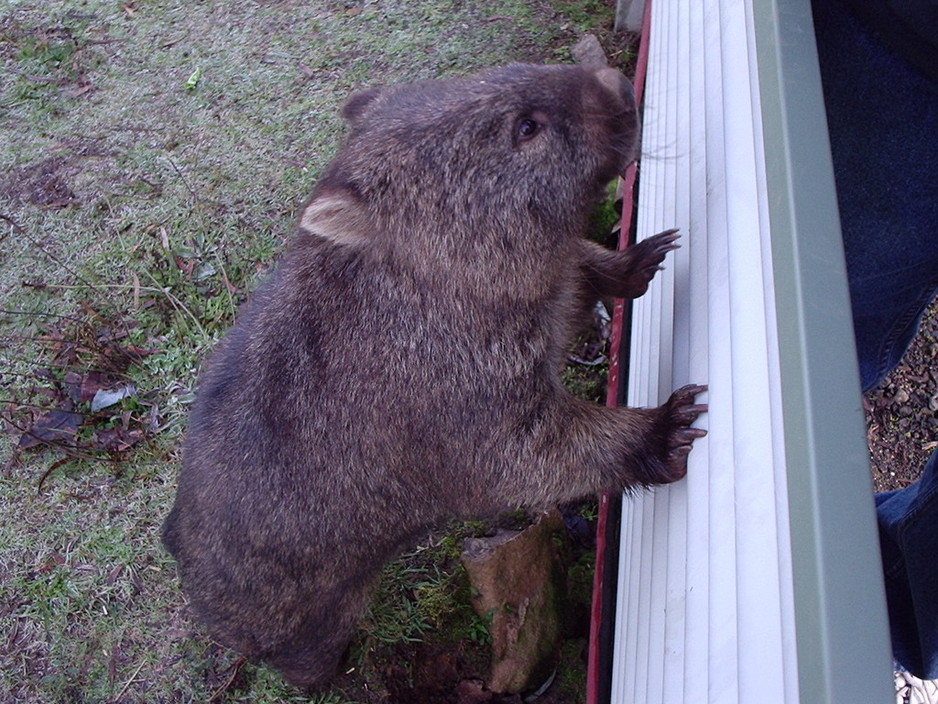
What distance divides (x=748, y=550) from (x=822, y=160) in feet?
2.50

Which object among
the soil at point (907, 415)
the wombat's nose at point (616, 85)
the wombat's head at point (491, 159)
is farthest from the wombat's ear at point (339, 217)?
the soil at point (907, 415)

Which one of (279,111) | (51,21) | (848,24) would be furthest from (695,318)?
(51,21)

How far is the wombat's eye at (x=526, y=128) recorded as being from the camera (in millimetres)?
2359

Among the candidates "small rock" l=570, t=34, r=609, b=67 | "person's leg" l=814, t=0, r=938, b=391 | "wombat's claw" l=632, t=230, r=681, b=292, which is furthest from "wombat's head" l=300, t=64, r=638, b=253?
"small rock" l=570, t=34, r=609, b=67

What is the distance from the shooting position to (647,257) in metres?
2.73

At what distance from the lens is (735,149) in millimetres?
1970

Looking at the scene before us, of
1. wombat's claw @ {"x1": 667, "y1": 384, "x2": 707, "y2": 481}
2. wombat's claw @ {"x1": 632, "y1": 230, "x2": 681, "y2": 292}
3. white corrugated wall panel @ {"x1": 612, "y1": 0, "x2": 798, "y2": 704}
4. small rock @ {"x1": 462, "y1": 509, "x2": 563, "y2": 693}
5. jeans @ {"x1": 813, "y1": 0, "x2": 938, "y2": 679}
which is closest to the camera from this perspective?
white corrugated wall panel @ {"x1": 612, "y1": 0, "x2": 798, "y2": 704}

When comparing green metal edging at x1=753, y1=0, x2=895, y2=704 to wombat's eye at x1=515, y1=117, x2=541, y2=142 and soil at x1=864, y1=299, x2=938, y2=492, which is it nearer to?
wombat's eye at x1=515, y1=117, x2=541, y2=142

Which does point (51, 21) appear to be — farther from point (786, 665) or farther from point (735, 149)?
point (786, 665)

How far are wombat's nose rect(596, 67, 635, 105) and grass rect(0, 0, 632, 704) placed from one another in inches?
83.0

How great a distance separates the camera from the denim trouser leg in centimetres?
212

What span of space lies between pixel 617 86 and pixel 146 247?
3237 mm

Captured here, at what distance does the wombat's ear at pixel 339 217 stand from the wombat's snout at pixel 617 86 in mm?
859

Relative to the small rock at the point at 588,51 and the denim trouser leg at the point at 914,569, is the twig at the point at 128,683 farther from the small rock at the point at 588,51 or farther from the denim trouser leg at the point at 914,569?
the small rock at the point at 588,51
